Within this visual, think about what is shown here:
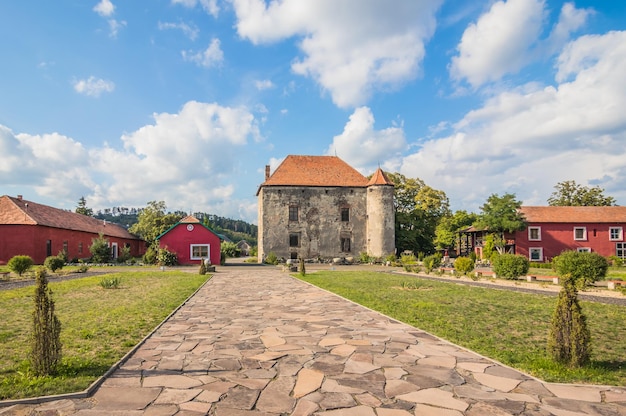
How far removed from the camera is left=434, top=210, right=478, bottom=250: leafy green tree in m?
48.6

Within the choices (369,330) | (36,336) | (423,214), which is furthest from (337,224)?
(36,336)

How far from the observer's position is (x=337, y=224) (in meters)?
42.2

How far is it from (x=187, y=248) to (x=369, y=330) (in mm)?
29854

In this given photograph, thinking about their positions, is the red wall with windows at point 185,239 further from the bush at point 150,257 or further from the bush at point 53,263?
the bush at point 53,263

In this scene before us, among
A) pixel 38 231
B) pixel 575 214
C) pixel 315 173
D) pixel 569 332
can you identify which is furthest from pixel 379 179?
pixel 569 332

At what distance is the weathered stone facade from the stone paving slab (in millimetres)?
33258

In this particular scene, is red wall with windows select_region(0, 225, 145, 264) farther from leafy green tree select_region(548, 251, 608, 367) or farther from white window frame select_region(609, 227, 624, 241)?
white window frame select_region(609, 227, 624, 241)

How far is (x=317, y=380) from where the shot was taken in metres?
4.96

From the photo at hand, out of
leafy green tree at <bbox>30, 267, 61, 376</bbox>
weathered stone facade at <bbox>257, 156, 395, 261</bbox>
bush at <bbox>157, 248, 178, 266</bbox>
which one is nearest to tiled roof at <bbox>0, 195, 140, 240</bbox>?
bush at <bbox>157, 248, 178, 266</bbox>

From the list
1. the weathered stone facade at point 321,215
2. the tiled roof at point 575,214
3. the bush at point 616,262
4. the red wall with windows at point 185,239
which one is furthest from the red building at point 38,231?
the bush at point 616,262

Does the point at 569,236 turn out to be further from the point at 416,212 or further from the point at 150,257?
the point at 150,257

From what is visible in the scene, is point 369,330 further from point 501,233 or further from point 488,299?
point 501,233

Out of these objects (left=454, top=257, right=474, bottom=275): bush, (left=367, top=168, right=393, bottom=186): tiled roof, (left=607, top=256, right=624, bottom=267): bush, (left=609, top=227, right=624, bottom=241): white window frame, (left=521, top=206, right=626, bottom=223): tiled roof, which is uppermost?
(left=367, top=168, right=393, bottom=186): tiled roof

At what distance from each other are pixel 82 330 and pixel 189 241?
28137 millimetres
